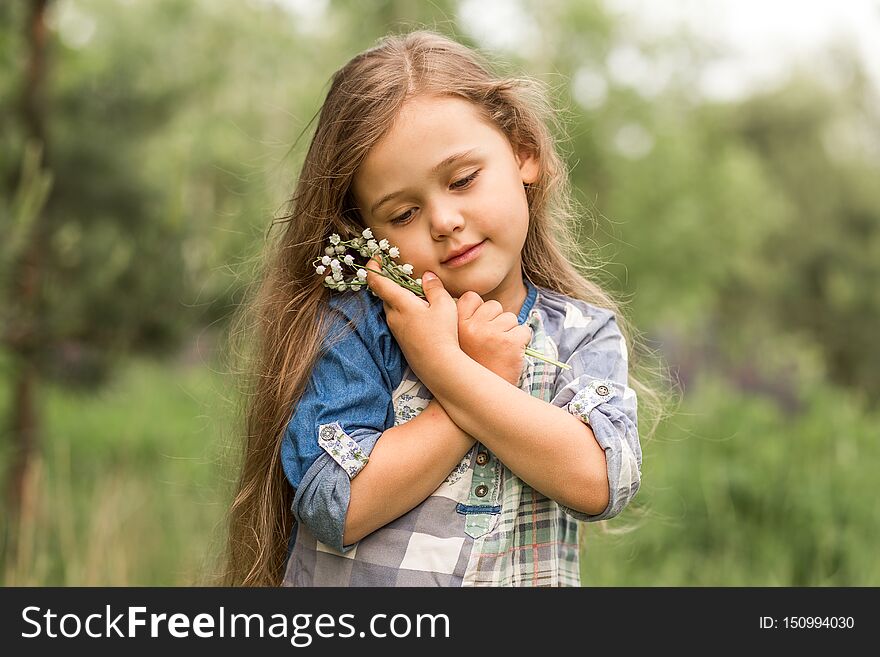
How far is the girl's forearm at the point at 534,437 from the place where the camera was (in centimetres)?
145

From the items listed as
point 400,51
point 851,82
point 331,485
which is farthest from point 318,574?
point 851,82

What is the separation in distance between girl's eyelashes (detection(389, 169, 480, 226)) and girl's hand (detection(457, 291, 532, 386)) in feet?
0.66

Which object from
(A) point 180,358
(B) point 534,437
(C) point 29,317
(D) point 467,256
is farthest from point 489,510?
(A) point 180,358

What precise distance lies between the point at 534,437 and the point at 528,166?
590 mm

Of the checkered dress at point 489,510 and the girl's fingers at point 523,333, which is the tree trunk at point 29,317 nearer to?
the checkered dress at point 489,510

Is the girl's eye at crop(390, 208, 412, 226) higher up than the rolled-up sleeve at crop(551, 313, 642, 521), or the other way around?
the girl's eye at crop(390, 208, 412, 226)

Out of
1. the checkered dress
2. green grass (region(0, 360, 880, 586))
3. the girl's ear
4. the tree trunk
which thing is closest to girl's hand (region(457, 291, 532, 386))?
the checkered dress

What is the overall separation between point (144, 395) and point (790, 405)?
4556 mm

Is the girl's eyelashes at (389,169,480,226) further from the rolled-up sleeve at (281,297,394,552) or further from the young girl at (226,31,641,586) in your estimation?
the rolled-up sleeve at (281,297,394,552)

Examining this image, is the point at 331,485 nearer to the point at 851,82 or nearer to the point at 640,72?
the point at 640,72

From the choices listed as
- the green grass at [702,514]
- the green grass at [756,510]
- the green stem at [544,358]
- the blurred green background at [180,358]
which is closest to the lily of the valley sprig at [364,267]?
the green stem at [544,358]

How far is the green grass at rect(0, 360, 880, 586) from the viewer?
384cm

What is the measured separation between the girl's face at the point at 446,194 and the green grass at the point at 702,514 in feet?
6.29

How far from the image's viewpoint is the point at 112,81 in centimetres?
459
